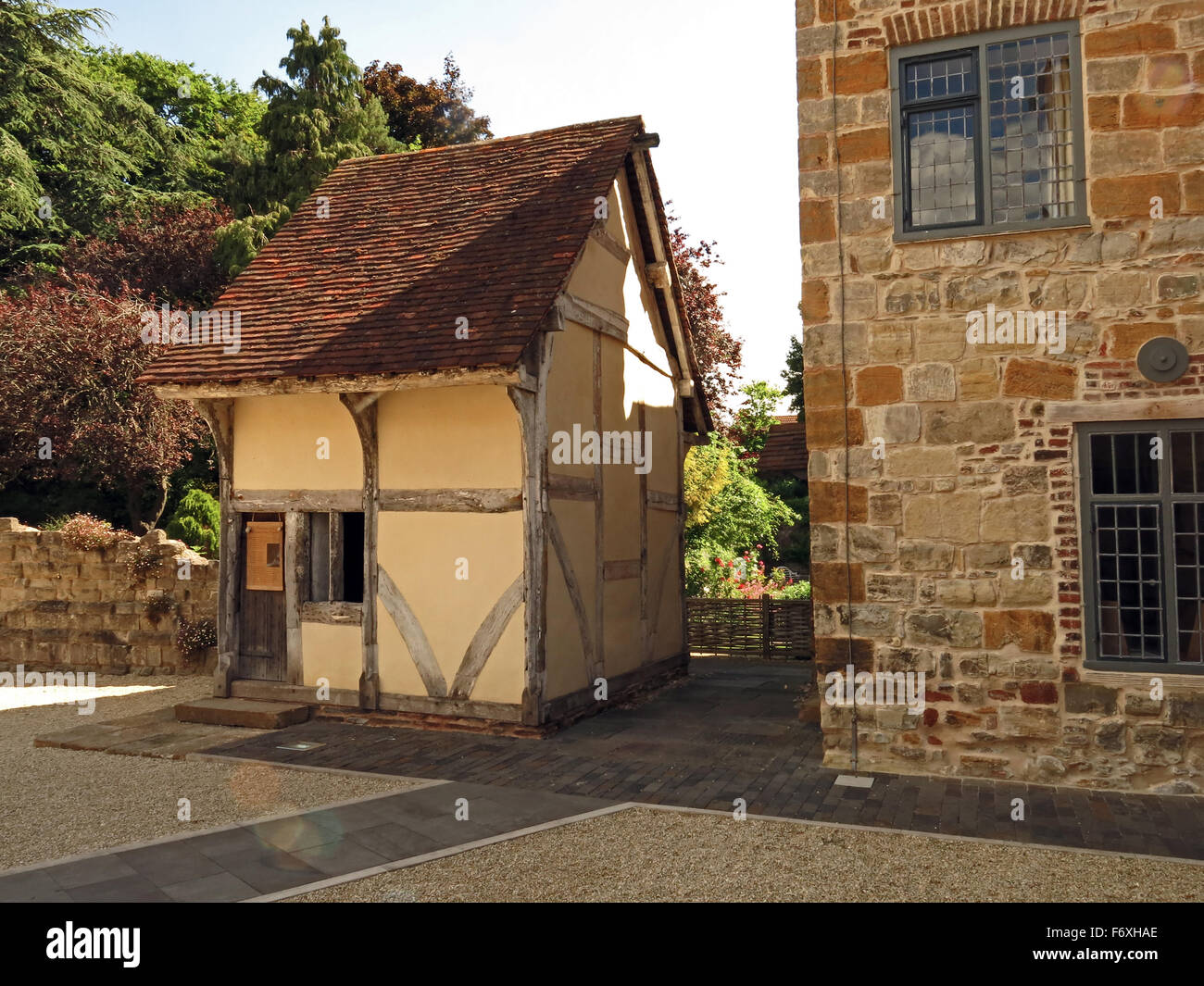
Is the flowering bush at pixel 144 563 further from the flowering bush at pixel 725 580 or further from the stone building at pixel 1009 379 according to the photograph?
the stone building at pixel 1009 379

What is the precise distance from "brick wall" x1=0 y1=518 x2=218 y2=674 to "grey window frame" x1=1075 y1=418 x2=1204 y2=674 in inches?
422

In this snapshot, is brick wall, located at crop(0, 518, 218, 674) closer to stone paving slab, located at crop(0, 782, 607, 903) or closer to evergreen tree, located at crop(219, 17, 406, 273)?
stone paving slab, located at crop(0, 782, 607, 903)

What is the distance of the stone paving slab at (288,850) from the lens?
5.16m

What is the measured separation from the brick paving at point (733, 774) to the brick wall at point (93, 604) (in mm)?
4432

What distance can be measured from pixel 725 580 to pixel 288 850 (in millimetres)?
12553

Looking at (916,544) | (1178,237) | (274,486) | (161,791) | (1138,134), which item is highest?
(1138,134)

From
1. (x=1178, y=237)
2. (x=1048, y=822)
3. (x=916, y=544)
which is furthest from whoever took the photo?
(x=916, y=544)

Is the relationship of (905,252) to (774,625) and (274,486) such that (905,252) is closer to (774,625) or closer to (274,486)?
(274,486)

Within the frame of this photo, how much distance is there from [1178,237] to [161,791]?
28.7 feet

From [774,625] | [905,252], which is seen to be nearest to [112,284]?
[774,625]

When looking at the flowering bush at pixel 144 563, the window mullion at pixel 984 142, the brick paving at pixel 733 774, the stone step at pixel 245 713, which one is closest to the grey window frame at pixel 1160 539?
the brick paving at pixel 733 774

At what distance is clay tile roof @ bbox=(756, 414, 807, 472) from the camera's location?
87.6 ft

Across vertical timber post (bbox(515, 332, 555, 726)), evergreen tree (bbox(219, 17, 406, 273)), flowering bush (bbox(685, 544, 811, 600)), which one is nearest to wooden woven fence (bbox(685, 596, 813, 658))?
flowering bush (bbox(685, 544, 811, 600))
